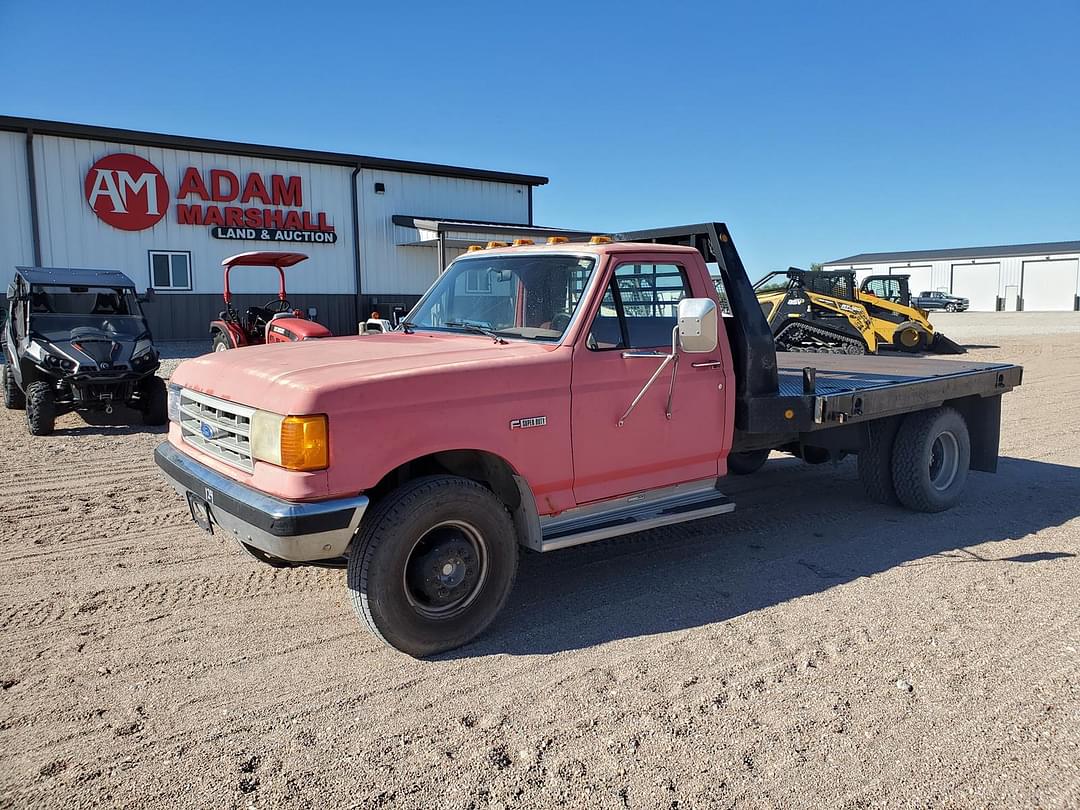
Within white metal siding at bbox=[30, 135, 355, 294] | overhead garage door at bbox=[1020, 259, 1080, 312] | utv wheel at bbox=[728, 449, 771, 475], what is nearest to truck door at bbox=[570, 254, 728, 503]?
utv wheel at bbox=[728, 449, 771, 475]

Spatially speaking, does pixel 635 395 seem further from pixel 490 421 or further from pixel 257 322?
pixel 257 322

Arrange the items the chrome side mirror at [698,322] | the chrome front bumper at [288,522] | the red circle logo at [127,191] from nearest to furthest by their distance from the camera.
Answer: the chrome front bumper at [288,522]
the chrome side mirror at [698,322]
the red circle logo at [127,191]

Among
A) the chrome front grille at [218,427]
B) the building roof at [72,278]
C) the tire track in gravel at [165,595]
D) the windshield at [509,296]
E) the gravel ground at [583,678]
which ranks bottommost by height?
the gravel ground at [583,678]

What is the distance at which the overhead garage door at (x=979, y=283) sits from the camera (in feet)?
209

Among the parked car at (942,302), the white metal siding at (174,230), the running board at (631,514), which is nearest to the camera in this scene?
the running board at (631,514)

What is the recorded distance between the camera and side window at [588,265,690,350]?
4645mm

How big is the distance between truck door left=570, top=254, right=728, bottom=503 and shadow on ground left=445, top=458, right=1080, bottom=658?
654 mm

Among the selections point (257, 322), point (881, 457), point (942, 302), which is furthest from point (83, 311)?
point (942, 302)

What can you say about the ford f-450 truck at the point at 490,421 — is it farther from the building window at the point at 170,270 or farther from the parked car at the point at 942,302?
the parked car at the point at 942,302

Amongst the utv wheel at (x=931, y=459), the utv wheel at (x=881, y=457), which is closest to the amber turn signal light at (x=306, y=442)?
the utv wheel at (x=881, y=457)

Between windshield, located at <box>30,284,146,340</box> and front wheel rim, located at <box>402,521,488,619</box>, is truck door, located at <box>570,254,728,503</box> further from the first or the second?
windshield, located at <box>30,284,146,340</box>

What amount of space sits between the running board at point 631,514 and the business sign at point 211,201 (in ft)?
68.1

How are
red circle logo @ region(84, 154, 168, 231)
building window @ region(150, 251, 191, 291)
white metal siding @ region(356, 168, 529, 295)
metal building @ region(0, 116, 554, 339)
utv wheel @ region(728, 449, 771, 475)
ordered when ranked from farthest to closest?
white metal siding @ region(356, 168, 529, 295) → building window @ region(150, 251, 191, 291) → red circle logo @ region(84, 154, 168, 231) → metal building @ region(0, 116, 554, 339) → utv wheel @ region(728, 449, 771, 475)

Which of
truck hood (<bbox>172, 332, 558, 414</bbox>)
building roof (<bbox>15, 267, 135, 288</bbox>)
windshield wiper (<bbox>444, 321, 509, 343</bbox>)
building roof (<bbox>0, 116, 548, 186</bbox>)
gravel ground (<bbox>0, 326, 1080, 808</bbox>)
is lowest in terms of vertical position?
gravel ground (<bbox>0, 326, 1080, 808</bbox>)
